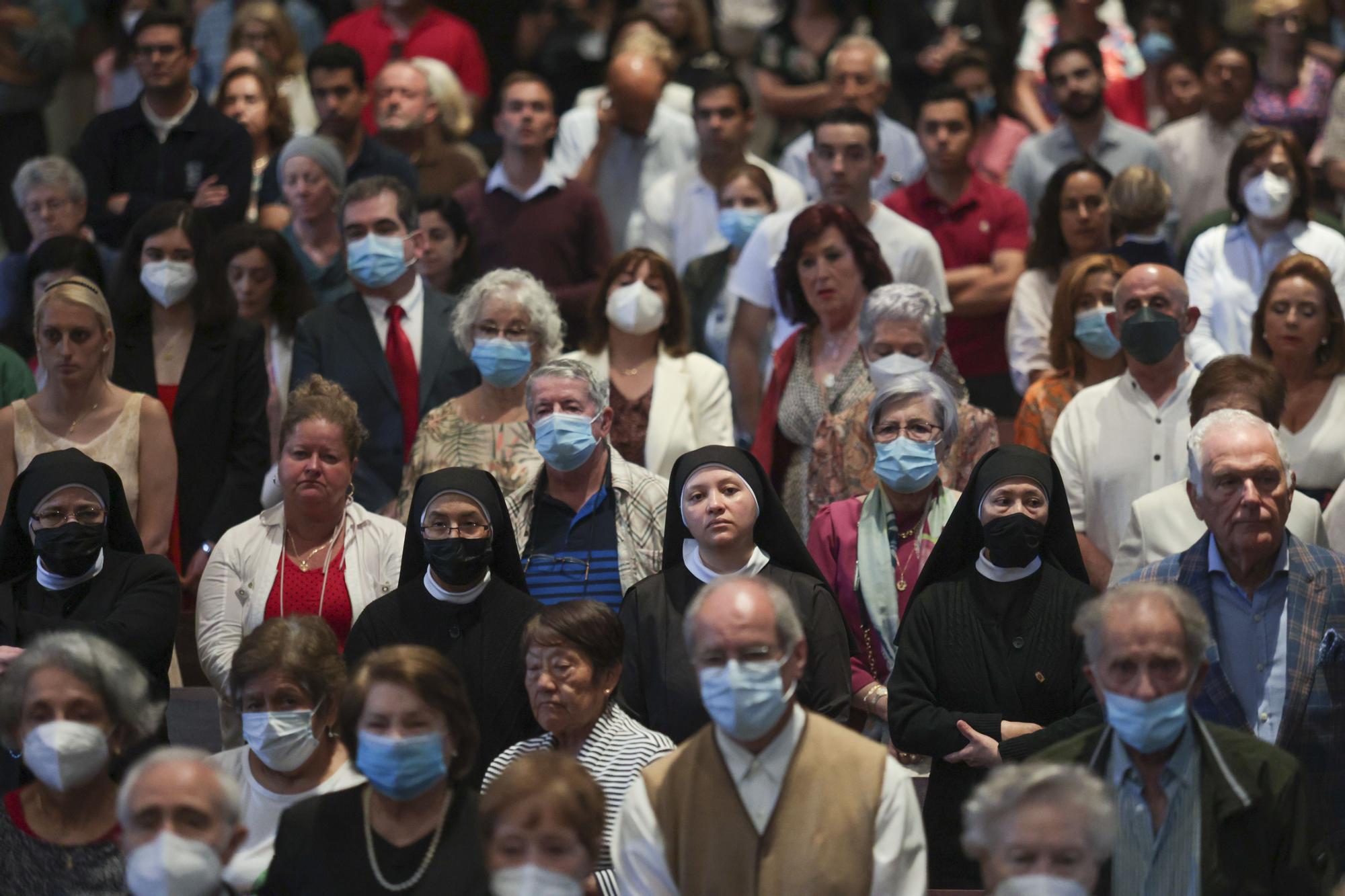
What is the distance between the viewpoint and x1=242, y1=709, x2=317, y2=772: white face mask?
5977 millimetres

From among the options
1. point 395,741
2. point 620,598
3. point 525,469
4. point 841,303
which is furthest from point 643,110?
point 395,741

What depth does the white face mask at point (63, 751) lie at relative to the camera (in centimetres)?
563

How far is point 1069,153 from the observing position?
10672 millimetres

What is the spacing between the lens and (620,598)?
7.22 metres

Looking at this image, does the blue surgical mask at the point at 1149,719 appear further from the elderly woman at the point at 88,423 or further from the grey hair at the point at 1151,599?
the elderly woman at the point at 88,423

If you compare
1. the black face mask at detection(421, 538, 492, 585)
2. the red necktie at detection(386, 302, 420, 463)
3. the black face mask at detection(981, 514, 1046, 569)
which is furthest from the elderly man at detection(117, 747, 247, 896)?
the red necktie at detection(386, 302, 420, 463)

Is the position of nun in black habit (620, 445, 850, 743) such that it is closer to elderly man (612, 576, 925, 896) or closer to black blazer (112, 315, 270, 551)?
elderly man (612, 576, 925, 896)

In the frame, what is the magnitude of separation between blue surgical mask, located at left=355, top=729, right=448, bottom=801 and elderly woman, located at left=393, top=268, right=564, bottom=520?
8.12ft

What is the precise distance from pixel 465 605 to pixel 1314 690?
2622 mm

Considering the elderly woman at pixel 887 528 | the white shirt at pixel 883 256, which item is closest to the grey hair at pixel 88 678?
the elderly woman at pixel 887 528

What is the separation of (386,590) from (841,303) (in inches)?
93.1

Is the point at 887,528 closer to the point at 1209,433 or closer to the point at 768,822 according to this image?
the point at 1209,433

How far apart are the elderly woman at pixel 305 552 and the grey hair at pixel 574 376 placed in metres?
0.64

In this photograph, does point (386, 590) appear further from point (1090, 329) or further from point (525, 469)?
point (1090, 329)
